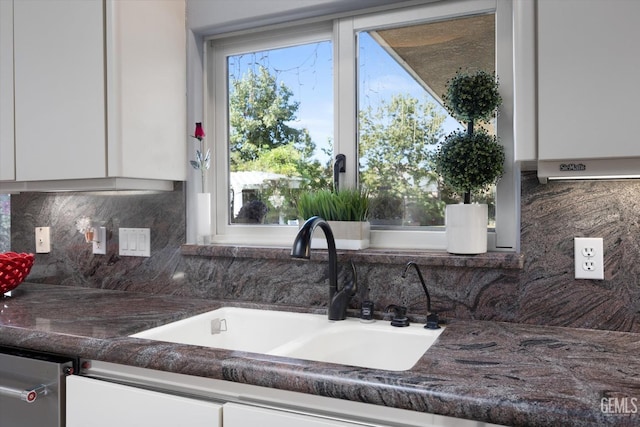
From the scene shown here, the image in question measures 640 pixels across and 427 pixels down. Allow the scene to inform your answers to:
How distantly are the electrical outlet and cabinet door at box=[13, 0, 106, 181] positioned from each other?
58.2 inches

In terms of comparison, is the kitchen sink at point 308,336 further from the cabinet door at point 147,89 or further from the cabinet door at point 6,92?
the cabinet door at point 6,92

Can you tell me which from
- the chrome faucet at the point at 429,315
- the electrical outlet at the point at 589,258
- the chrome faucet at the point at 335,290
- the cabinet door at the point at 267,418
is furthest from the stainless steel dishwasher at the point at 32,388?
the electrical outlet at the point at 589,258

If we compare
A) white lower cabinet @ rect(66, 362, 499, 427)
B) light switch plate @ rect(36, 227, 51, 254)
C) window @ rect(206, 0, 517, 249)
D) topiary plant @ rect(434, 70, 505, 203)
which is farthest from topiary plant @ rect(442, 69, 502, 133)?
light switch plate @ rect(36, 227, 51, 254)

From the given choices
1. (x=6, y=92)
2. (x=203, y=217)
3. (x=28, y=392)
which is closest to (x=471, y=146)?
(x=203, y=217)

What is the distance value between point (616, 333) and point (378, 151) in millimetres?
899

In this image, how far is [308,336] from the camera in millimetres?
1413

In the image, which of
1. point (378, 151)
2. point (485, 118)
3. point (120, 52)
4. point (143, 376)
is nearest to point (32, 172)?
point (120, 52)

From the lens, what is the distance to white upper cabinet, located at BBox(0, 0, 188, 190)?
5.57ft

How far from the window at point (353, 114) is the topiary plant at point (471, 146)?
0.51 feet

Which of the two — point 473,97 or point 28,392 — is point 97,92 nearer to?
point 28,392

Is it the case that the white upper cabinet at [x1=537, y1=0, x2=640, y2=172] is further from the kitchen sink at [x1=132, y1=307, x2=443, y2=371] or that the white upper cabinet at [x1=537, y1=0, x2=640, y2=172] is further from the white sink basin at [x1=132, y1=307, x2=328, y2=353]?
the white sink basin at [x1=132, y1=307, x2=328, y2=353]

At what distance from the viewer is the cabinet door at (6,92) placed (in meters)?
1.89

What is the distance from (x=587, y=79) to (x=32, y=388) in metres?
1.54

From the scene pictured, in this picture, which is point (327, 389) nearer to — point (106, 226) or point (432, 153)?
point (432, 153)
